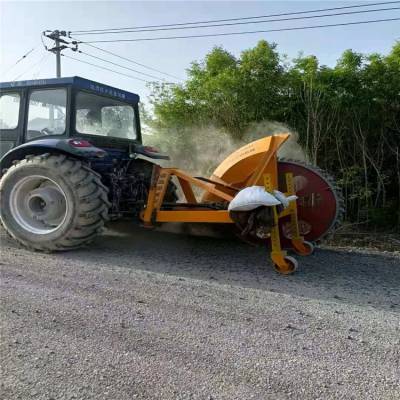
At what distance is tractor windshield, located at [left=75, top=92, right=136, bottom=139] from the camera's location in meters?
4.84

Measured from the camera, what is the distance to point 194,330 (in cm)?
255

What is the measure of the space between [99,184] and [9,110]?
1.71m

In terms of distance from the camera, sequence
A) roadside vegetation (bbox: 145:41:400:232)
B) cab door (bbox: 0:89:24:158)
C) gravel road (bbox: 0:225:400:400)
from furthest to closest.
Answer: roadside vegetation (bbox: 145:41:400:232)
cab door (bbox: 0:89:24:158)
gravel road (bbox: 0:225:400:400)


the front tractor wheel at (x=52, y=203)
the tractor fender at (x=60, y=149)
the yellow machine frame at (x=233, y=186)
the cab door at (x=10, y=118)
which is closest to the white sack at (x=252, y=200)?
the yellow machine frame at (x=233, y=186)

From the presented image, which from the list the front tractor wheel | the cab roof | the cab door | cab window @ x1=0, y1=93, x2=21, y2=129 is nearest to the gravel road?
the front tractor wheel

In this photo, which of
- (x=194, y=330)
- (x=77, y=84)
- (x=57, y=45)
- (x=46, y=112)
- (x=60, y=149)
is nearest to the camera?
(x=194, y=330)

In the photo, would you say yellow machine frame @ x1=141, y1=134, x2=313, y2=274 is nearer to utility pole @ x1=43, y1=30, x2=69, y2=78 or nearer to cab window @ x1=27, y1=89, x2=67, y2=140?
cab window @ x1=27, y1=89, x2=67, y2=140

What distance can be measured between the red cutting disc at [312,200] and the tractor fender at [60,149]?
1.96m

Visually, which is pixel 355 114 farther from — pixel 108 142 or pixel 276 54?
pixel 108 142

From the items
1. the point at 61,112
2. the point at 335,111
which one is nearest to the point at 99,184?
the point at 61,112

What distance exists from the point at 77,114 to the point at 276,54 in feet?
15.0

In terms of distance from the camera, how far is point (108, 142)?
5160mm

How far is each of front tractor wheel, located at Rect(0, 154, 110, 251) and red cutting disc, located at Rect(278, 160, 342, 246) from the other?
188 centimetres

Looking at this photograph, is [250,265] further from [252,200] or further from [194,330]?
[194,330]
